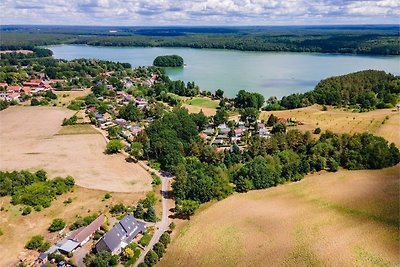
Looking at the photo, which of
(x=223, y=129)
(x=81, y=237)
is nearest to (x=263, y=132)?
(x=223, y=129)

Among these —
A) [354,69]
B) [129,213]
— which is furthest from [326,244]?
[354,69]

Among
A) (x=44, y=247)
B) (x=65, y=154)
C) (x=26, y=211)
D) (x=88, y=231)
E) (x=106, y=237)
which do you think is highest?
(x=106, y=237)

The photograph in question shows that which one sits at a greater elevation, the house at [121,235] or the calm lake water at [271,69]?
the calm lake water at [271,69]

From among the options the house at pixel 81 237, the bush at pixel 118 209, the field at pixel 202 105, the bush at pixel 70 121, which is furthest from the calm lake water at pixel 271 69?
the house at pixel 81 237

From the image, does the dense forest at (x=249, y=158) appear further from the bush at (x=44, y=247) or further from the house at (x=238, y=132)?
the bush at (x=44, y=247)

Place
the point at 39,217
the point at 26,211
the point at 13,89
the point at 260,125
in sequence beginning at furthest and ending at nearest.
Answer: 1. the point at 13,89
2. the point at 260,125
3. the point at 26,211
4. the point at 39,217

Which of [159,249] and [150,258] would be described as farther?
[159,249]

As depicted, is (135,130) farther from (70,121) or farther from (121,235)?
(121,235)
